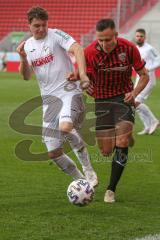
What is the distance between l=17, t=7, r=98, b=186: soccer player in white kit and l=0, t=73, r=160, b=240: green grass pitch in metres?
0.64

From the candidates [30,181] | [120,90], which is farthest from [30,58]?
[30,181]

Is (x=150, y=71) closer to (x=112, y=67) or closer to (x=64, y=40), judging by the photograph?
(x=112, y=67)

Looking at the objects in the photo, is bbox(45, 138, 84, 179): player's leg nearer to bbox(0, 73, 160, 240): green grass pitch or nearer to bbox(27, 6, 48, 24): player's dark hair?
bbox(0, 73, 160, 240): green grass pitch

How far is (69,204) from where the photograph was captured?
23.5 feet

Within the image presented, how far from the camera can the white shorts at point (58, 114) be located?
24.2ft

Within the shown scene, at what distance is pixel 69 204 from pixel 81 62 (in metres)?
1.56

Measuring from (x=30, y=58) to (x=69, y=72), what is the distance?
0.49m

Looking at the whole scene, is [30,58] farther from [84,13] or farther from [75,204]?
[84,13]

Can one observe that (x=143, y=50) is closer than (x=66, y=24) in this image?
Yes

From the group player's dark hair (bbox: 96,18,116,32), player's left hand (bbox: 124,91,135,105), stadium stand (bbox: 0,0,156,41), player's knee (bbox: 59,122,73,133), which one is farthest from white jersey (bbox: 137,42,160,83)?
stadium stand (bbox: 0,0,156,41)

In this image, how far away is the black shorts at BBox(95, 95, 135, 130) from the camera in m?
7.64

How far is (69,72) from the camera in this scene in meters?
7.55

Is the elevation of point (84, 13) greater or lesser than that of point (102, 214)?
lesser

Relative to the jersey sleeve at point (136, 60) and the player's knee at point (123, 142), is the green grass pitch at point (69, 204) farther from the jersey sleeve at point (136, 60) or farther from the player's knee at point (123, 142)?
the jersey sleeve at point (136, 60)
